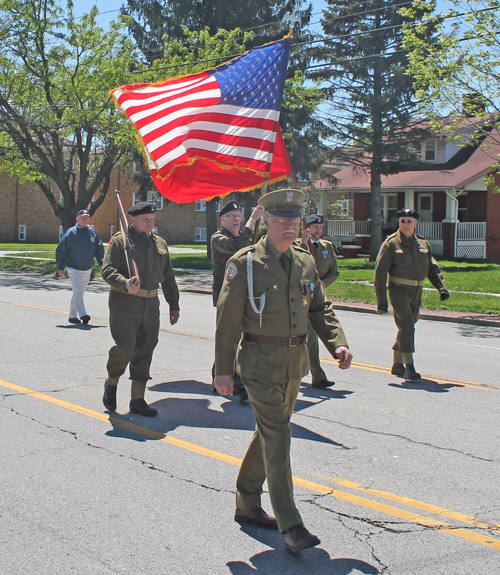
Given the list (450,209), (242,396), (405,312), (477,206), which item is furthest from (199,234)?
(242,396)

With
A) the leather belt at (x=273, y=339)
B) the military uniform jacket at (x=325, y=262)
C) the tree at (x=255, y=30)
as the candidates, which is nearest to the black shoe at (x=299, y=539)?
the leather belt at (x=273, y=339)

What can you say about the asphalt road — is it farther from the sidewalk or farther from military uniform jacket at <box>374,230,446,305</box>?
the sidewalk

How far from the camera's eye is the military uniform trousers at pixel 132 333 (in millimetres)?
6730

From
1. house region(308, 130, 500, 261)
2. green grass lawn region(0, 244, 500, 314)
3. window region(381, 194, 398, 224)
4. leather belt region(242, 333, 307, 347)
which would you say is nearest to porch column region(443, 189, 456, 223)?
house region(308, 130, 500, 261)

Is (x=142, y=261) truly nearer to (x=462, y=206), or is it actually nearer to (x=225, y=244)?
(x=225, y=244)

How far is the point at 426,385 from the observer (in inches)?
327

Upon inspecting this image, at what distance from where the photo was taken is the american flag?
26.5 ft

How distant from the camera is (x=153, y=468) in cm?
526

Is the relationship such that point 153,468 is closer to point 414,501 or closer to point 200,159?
point 414,501

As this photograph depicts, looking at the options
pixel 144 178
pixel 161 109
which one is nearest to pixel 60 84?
pixel 144 178

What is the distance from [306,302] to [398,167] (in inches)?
1118

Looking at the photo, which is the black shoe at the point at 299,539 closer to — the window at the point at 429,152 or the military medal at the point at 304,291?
the military medal at the point at 304,291

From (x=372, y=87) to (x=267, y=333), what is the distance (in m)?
30.0

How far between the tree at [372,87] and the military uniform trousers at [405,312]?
77.8 ft
